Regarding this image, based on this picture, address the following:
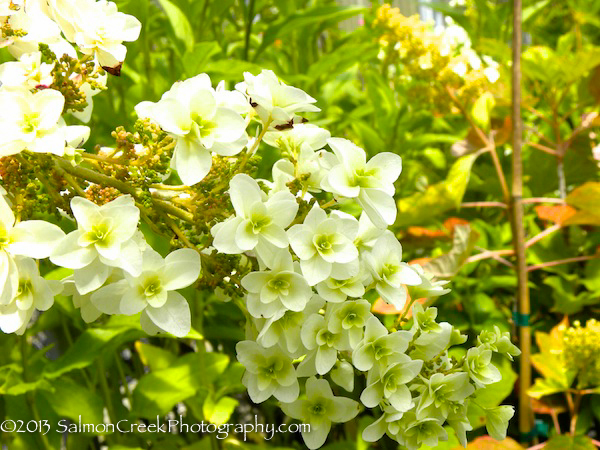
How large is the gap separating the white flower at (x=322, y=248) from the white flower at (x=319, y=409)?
114 mm

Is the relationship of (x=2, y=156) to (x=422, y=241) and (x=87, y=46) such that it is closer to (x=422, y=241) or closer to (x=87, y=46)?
(x=87, y=46)

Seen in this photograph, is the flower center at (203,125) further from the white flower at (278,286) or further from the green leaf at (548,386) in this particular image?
the green leaf at (548,386)

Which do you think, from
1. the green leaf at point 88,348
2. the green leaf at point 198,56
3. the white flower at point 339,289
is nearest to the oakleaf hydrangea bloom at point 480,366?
the white flower at point 339,289

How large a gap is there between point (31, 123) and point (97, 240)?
0.09m

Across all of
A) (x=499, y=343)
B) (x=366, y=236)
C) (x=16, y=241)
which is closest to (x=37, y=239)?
(x=16, y=241)

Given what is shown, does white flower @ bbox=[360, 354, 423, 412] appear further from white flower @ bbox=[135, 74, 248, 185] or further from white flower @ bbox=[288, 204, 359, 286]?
white flower @ bbox=[135, 74, 248, 185]

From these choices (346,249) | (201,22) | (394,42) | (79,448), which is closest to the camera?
(346,249)

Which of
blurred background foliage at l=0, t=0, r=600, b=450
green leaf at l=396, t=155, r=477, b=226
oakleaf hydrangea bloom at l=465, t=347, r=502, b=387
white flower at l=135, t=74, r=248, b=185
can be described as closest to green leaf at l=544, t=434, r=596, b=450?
blurred background foliage at l=0, t=0, r=600, b=450

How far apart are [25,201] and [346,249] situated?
23cm

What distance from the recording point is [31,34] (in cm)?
52

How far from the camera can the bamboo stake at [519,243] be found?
100 cm

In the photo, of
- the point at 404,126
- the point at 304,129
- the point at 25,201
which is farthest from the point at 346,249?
the point at 404,126

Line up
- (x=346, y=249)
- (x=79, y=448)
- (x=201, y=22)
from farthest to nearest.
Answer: (x=201, y=22) → (x=79, y=448) → (x=346, y=249)

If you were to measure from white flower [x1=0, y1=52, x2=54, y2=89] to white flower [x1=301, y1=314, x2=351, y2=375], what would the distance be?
0.91 feet
